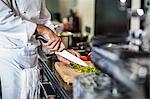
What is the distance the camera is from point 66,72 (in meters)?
1.48

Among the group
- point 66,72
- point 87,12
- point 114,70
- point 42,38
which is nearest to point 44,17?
point 42,38

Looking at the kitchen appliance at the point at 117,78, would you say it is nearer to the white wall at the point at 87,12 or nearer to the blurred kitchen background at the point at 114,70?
the blurred kitchen background at the point at 114,70

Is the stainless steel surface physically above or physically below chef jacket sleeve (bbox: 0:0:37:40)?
below

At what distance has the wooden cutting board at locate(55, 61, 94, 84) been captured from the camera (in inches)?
54.4

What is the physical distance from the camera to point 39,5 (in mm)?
1619

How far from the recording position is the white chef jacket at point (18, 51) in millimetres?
1396

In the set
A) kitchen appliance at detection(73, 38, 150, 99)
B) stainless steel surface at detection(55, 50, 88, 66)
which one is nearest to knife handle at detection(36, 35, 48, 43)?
stainless steel surface at detection(55, 50, 88, 66)

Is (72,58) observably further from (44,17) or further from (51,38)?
(44,17)

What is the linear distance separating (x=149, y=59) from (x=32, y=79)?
0.77 m

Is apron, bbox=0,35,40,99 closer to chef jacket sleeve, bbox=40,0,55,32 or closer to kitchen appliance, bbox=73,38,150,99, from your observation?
chef jacket sleeve, bbox=40,0,55,32

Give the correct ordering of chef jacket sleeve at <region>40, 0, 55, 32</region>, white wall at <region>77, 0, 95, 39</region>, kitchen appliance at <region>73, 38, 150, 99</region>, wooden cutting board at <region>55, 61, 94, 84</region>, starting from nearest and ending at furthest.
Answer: kitchen appliance at <region>73, 38, 150, 99</region> → wooden cutting board at <region>55, 61, 94, 84</region> → chef jacket sleeve at <region>40, 0, 55, 32</region> → white wall at <region>77, 0, 95, 39</region>

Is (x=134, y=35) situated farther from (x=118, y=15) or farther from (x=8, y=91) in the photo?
(x=118, y=15)

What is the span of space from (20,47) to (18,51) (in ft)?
0.07

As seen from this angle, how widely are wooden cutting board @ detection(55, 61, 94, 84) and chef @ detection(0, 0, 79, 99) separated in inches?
4.8
